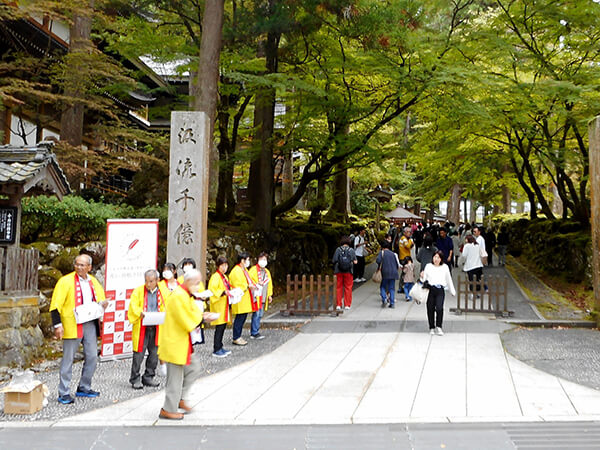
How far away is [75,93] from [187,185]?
6.73 metres

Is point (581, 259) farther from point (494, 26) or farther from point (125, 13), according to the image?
point (125, 13)

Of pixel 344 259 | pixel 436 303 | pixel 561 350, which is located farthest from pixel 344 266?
pixel 561 350

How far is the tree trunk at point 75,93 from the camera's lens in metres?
14.2

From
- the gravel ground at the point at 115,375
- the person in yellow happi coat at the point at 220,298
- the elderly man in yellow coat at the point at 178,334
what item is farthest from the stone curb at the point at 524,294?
the elderly man in yellow coat at the point at 178,334

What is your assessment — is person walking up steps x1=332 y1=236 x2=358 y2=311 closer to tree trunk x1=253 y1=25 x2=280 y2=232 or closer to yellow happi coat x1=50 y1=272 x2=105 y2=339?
tree trunk x1=253 y1=25 x2=280 y2=232

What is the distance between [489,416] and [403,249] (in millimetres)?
9644

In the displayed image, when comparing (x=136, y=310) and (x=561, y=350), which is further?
(x=561, y=350)

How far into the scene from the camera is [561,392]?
22.3ft

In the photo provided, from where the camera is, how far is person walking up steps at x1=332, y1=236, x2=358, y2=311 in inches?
486

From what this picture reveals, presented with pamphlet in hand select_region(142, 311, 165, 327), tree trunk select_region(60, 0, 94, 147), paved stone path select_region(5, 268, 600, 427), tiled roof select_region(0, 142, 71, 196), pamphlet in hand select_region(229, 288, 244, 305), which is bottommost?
paved stone path select_region(5, 268, 600, 427)

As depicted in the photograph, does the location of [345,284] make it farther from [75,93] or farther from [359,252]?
[75,93]

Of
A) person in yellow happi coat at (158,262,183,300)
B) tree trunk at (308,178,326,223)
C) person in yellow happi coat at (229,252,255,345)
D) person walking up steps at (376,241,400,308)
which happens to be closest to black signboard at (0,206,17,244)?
person in yellow happi coat at (158,262,183,300)

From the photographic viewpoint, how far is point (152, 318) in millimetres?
7148

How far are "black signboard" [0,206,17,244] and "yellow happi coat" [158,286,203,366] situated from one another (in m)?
4.88
